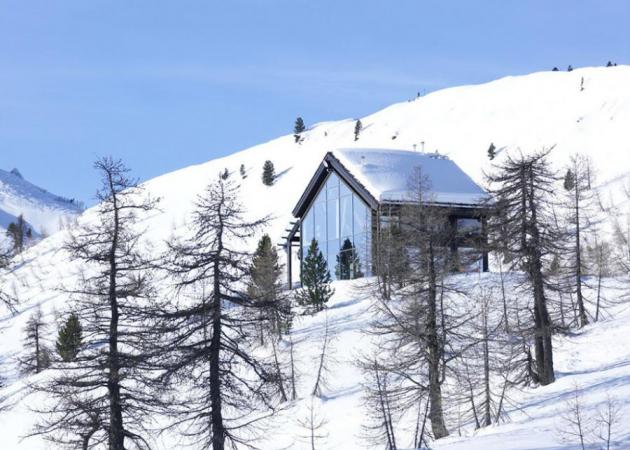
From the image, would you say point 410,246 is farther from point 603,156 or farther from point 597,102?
point 597,102

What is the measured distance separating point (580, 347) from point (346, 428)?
36.0ft

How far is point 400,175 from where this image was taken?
170 ft

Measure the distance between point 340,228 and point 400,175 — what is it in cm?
485

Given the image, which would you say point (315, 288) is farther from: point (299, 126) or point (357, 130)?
point (299, 126)

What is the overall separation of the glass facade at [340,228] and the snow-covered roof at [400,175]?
1441 millimetres

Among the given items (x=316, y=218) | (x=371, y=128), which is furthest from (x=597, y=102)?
(x=316, y=218)

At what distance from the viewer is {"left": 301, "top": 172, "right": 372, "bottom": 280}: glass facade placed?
166ft

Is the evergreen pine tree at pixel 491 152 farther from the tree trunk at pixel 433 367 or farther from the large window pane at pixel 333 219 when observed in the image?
the tree trunk at pixel 433 367

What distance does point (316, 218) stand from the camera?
→ 2180 inches

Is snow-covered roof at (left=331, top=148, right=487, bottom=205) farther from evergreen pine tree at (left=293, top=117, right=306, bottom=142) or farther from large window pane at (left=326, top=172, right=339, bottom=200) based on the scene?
evergreen pine tree at (left=293, top=117, right=306, bottom=142)

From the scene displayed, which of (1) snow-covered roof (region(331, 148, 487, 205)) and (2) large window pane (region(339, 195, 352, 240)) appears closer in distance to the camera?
(1) snow-covered roof (region(331, 148, 487, 205))

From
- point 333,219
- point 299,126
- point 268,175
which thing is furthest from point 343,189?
point 299,126

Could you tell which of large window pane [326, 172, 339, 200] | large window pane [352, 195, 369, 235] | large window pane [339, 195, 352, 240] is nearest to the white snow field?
large window pane [352, 195, 369, 235]

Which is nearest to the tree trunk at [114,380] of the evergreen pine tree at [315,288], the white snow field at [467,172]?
the white snow field at [467,172]
